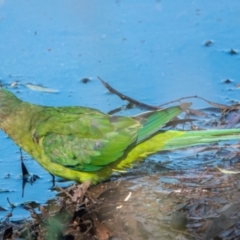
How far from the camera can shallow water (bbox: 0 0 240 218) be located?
25.1ft

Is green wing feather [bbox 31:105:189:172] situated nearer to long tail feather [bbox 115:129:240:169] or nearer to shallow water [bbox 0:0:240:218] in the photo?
long tail feather [bbox 115:129:240:169]

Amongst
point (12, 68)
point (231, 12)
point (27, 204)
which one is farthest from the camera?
point (231, 12)

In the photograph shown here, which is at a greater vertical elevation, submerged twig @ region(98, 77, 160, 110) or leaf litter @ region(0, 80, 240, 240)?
submerged twig @ region(98, 77, 160, 110)

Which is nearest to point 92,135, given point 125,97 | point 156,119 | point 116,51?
point 156,119

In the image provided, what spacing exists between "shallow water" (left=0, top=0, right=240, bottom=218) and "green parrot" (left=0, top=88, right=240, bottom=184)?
1.20 ft

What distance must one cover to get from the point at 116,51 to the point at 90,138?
240 centimetres

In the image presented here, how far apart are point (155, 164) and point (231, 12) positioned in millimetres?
3120

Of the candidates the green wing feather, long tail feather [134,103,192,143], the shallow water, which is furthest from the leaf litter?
the shallow water

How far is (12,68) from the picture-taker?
8.23 metres

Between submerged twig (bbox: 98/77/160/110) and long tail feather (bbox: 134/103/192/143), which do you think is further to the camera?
submerged twig (bbox: 98/77/160/110)

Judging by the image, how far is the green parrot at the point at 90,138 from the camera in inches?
243

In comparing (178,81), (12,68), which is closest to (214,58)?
(178,81)

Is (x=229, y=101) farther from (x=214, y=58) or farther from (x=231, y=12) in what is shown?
(x=231, y=12)

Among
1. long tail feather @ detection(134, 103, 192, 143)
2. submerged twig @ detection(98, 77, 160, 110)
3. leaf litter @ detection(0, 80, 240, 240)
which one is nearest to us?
leaf litter @ detection(0, 80, 240, 240)
